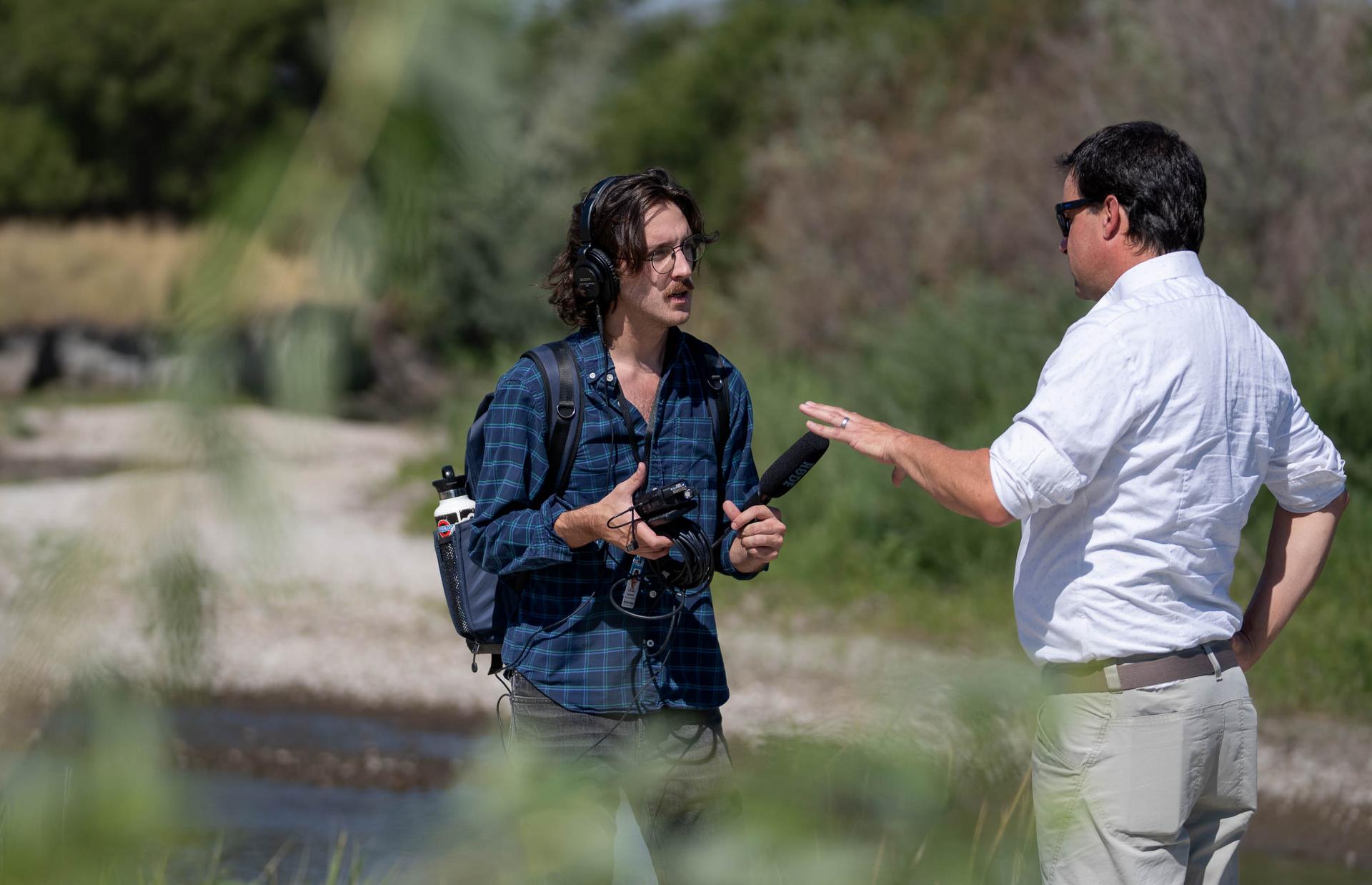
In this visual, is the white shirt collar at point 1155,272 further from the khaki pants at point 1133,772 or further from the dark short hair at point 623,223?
the dark short hair at point 623,223

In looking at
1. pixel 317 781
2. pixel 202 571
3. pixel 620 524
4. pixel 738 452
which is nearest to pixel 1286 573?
pixel 738 452

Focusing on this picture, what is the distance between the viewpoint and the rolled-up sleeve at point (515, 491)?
2516mm

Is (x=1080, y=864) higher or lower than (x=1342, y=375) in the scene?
lower

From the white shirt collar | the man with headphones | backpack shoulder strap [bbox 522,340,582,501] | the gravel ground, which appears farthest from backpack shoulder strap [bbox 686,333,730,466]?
the white shirt collar

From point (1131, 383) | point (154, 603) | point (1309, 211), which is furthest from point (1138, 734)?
point (1309, 211)

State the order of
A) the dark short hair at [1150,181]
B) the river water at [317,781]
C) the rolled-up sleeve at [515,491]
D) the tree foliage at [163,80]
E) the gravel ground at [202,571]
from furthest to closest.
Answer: the river water at [317,781] < the rolled-up sleeve at [515,491] < the dark short hair at [1150,181] < the gravel ground at [202,571] < the tree foliage at [163,80]

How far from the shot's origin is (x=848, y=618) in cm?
855

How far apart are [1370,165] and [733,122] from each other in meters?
13.2

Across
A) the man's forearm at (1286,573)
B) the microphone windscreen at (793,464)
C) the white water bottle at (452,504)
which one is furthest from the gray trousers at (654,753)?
the man's forearm at (1286,573)

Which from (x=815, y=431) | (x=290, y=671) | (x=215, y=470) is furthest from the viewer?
(x=290, y=671)

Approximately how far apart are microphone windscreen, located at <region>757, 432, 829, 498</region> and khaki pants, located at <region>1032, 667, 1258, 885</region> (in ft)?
2.02

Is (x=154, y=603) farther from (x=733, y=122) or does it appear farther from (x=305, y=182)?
(x=733, y=122)

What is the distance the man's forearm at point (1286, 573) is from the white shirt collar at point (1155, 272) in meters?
0.51

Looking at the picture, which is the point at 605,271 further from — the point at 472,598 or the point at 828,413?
the point at 472,598
